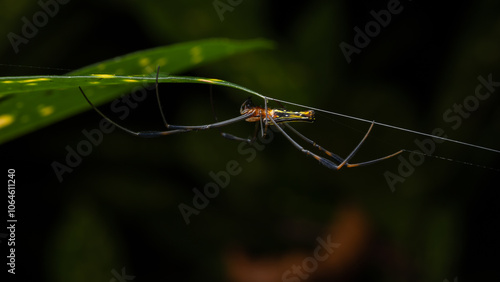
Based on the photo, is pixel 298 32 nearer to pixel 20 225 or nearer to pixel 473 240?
pixel 473 240

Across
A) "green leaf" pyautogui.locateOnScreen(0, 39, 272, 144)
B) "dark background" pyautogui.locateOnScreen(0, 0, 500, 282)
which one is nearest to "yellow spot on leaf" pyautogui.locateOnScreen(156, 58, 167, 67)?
"green leaf" pyautogui.locateOnScreen(0, 39, 272, 144)

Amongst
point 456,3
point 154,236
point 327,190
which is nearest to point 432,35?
point 456,3

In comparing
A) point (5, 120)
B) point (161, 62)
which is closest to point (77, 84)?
point (5, 120)

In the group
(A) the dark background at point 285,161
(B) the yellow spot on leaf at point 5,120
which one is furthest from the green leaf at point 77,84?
(A) the dark background at point 285,161

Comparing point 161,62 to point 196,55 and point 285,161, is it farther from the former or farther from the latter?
point 285,161

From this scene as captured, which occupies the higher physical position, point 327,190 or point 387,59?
point 387,59

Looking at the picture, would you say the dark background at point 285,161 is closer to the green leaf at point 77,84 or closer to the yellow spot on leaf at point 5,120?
the green leaf at point 77,84
